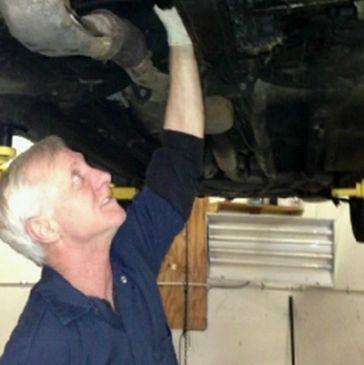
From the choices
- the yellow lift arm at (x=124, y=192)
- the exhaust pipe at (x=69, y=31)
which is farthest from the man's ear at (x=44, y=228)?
the yellow lift arm at (x=124, y=192)

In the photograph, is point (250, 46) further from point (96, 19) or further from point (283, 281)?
point (283, 281)

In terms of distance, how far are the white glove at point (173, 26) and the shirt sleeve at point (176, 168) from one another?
22 centimetres

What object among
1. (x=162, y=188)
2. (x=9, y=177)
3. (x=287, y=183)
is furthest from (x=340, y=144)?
(x=9, y=177)

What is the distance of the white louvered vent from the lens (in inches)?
114

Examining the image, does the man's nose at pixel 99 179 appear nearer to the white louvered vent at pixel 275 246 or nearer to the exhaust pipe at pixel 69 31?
the exhaust pipe at pixel 69 31

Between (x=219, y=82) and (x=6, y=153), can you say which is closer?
(x=219, y=82)

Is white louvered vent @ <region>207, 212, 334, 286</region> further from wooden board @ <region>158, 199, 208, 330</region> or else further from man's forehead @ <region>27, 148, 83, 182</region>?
man's forehead @ <region>27, 148, 83, 182</region>

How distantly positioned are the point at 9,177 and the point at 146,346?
1.37 feet

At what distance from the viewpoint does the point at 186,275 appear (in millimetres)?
3383

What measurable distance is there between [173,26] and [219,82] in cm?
15

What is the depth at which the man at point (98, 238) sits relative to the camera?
924mm

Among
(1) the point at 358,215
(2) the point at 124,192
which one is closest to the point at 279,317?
A: (1) the point at 358,215

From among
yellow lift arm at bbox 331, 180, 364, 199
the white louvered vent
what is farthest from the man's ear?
the white louvered vent

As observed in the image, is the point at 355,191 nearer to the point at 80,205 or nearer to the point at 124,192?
the point at 124,192
